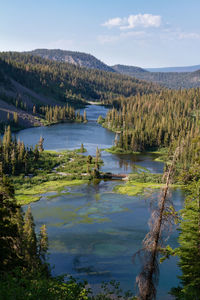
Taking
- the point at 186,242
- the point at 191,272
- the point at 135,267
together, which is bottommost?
the point at 135,267

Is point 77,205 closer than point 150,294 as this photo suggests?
No

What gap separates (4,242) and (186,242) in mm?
18009

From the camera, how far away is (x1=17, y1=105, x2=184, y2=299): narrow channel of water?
45.0 metres

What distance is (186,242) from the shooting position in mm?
30484

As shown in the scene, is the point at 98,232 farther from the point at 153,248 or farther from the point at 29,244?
the point at 153,248

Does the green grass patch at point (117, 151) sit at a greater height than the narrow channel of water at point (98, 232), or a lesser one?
greater

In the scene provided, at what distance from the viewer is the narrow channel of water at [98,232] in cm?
4503

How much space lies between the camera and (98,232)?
57906mm

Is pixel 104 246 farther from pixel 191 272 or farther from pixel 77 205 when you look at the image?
pixel 191 272

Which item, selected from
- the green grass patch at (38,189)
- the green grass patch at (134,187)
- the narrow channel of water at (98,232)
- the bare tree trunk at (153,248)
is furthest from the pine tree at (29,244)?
the green grass patch at (134,187)

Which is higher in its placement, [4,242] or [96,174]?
[4,242]

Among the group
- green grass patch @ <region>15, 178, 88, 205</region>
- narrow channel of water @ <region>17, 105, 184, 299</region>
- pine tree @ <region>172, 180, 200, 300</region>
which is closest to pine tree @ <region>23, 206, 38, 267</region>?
narrow channel of water @ <region>17, 105, 184, 299</region>

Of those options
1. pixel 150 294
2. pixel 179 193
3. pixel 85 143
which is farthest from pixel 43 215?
pixel 85 143

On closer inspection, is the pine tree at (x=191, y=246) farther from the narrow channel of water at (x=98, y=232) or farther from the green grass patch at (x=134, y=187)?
the green grass patch at (x=134, y=187)
